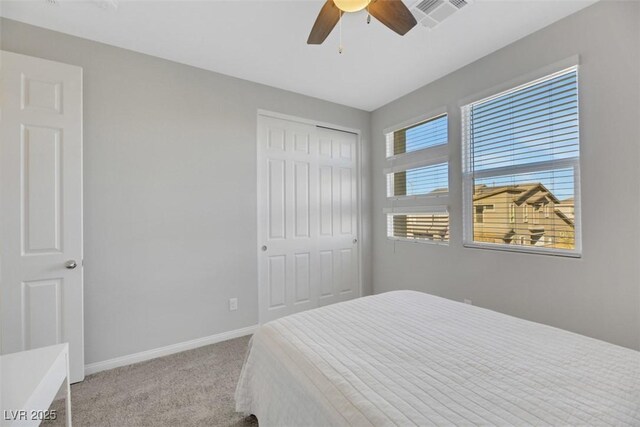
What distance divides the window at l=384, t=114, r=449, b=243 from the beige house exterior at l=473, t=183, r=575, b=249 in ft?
1.16

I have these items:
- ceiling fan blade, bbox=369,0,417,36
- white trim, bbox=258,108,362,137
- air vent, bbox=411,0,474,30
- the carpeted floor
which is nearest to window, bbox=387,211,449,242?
white trim, bbox=258,108,362,137

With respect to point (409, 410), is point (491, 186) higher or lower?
higher

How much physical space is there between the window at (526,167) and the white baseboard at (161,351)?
2505 millimetres

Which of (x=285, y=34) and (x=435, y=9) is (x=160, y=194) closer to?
(x=285, y=34)

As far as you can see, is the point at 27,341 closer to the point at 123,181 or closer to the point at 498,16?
the point at 123,181

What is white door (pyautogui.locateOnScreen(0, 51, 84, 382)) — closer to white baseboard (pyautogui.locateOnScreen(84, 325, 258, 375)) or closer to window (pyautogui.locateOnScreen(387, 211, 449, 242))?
white baseboard (pyautogui.locateOnScreen(84, 325, 258, 375))

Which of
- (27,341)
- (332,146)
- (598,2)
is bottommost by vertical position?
(27,341)

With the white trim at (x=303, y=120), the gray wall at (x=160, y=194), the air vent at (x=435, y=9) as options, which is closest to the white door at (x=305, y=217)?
the white trim at (x=303, y=120)

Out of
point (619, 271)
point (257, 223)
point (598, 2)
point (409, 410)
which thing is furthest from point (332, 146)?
point (409, 410)

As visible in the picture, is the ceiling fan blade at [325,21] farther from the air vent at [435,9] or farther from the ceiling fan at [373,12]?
the air vent at [435,9]

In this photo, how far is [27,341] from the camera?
1833 mm

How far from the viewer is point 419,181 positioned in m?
3.07

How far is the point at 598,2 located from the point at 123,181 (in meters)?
3.70

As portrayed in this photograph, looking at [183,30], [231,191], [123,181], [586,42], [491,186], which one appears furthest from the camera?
[231,191]
